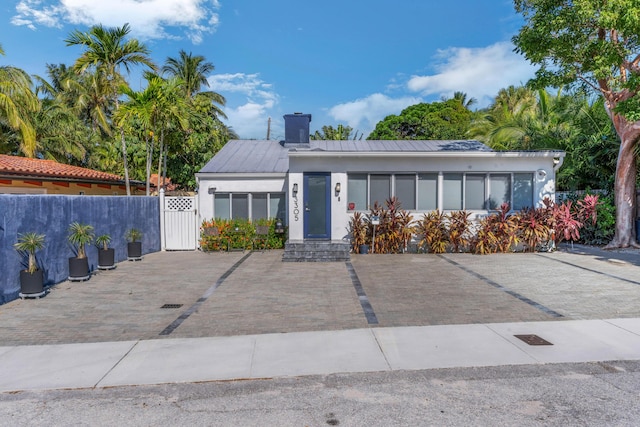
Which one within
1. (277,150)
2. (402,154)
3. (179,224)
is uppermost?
(277,150)

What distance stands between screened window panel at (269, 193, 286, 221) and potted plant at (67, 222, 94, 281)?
5770 mm

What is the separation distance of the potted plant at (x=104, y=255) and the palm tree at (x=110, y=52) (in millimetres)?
4960

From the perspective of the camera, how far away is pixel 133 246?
11.2 metres

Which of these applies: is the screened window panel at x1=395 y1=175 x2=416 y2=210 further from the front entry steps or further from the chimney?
the chimney

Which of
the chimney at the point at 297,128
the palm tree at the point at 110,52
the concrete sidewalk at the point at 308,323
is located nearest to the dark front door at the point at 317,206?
the concrete sidewalk at the point at 308,323

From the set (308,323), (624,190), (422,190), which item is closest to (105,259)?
(308,323)

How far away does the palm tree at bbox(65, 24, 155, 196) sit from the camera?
13.5m

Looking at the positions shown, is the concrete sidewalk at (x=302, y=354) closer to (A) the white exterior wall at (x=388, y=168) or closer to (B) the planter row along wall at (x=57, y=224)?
(B) the planter row along wall at (x=57, y=224)

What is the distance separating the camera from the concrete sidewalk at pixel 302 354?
4031 millimetres

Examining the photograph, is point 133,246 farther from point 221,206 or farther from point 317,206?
point 317,206

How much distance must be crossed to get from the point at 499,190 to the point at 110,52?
13.8 metres

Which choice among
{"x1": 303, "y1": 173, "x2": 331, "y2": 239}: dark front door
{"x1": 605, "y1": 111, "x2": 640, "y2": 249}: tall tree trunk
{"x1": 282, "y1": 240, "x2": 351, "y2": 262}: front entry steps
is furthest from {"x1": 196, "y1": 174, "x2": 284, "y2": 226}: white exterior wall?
{"x1": 605, "y1": 111, "x2": 640, "y2": 249}: tall tree trunk

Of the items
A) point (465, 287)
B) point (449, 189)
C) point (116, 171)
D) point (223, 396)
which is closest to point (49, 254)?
point (223, 396)

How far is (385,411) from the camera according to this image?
10.9 feet
